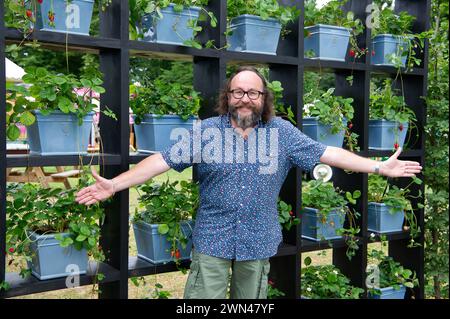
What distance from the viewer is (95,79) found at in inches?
80.9

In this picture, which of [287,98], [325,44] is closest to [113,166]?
[287,98]

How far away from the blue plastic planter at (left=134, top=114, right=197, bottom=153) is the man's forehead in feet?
1.11

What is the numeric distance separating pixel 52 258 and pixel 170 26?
1032 millimetres

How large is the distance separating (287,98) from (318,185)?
481mm

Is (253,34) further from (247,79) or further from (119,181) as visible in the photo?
(119,181)

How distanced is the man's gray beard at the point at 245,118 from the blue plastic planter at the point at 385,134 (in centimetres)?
109

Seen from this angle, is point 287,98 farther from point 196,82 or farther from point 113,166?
point 113,166

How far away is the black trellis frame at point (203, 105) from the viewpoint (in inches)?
81.0

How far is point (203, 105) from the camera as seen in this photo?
246 cm

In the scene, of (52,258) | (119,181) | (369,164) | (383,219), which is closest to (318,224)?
(383,219)

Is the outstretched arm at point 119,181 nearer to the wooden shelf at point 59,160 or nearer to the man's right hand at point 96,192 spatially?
the man's right hand at point 96,192

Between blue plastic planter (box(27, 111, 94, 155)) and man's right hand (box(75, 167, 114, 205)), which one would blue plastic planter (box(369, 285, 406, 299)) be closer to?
man's right hand (box(75, 167, 114, 205))

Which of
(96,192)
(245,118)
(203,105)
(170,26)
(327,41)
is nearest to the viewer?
(96,192)

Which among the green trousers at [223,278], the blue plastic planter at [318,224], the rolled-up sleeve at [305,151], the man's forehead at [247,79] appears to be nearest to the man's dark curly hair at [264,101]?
the man's forehead at [247,79]
